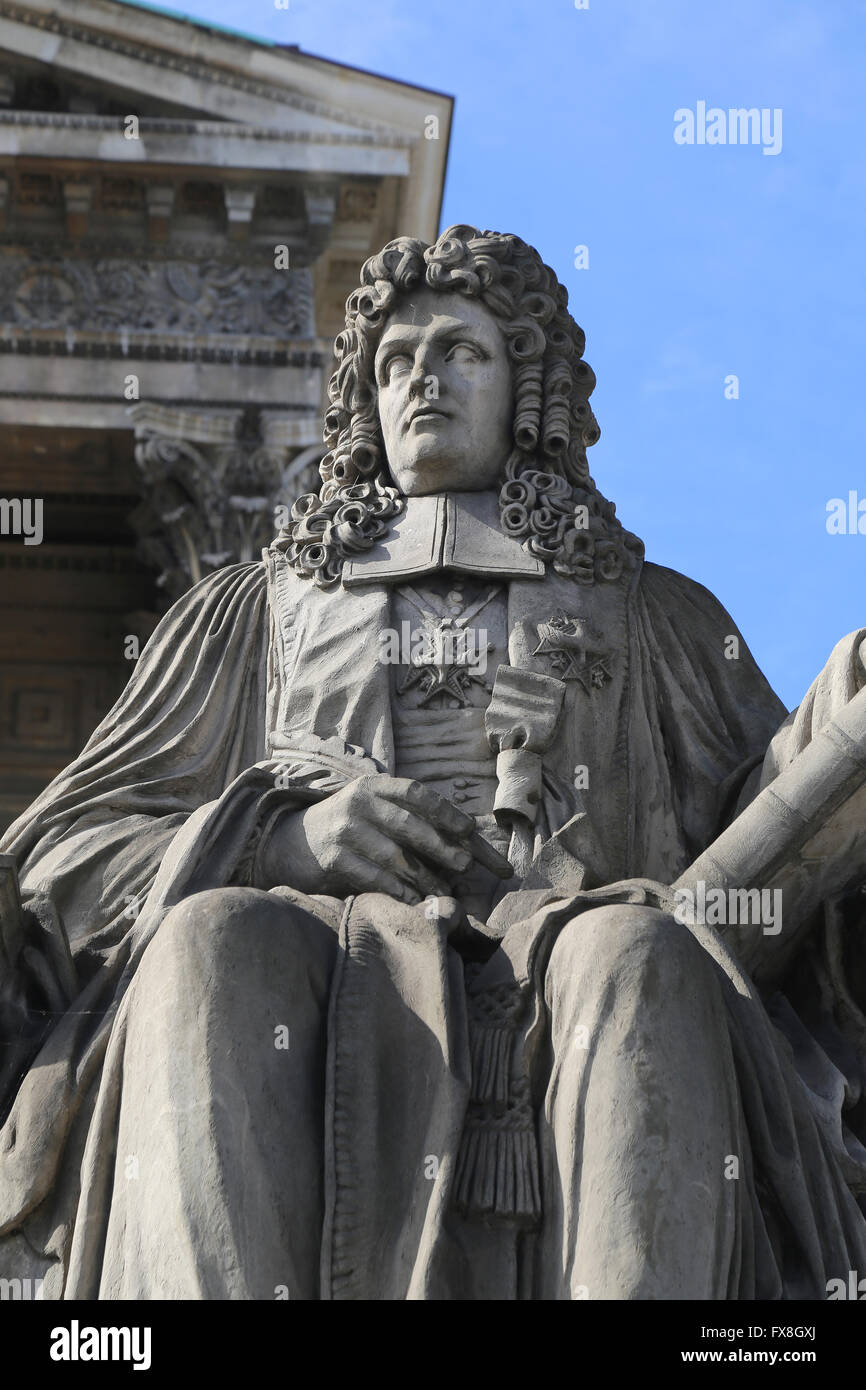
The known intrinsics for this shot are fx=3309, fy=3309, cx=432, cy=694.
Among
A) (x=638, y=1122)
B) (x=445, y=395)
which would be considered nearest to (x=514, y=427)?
(x=445, y=395)

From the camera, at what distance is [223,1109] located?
6086 millimetres

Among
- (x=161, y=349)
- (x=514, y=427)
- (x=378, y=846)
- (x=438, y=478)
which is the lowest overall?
(x=378, y=846)

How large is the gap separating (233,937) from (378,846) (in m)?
0.73

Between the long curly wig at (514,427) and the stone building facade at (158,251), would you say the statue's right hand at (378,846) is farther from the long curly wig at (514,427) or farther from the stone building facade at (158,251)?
Result: the stone building facade at (158,251)

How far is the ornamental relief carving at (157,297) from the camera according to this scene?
19766mm

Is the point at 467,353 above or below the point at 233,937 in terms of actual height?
above

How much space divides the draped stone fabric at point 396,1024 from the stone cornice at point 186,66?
12.5 m

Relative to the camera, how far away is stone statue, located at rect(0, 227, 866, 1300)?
6082mm

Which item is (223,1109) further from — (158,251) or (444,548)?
(158,251)

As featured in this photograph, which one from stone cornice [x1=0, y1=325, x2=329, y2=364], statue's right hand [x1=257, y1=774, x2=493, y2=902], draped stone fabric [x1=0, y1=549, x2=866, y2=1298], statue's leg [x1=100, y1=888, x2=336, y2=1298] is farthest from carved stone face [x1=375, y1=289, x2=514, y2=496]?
stone cornice [x1=0, y1=325, x2=329, y2=364]

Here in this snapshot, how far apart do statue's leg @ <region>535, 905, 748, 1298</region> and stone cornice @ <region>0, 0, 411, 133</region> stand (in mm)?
14224
